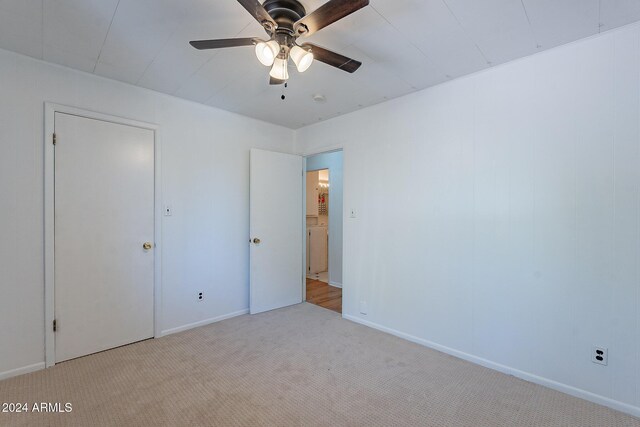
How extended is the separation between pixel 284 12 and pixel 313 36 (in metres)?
0.44

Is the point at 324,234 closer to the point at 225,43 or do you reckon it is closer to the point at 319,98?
the point at 319,98

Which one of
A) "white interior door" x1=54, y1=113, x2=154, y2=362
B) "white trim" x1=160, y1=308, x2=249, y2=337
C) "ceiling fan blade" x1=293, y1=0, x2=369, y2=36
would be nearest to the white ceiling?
"ceiling fan blade" x1=293, y1=0, x2=369, y2=36

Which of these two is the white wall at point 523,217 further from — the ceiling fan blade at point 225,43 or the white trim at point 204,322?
the ceiling fan blade at point 225,43

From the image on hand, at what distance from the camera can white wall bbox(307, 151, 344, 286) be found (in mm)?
5055

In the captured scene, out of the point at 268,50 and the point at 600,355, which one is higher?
the point at 268,50

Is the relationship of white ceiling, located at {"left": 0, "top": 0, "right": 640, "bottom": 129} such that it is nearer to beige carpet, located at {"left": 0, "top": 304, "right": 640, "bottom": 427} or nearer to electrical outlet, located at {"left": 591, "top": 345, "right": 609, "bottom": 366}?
electrical outlet, located at {"left": 591, "top": 345, "right": 609, "bottom": 366}

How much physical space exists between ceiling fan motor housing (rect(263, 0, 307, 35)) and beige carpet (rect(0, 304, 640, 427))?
7.49 feet

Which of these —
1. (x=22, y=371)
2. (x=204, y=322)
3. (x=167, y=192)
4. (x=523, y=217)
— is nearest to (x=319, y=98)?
(x=167, y=192)

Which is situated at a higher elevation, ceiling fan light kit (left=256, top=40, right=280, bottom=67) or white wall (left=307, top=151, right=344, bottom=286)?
ceiling fan light kit (left=256, top=40, right=280, bottom=67)

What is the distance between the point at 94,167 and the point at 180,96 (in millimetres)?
1071

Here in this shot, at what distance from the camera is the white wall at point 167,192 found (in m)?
2.22

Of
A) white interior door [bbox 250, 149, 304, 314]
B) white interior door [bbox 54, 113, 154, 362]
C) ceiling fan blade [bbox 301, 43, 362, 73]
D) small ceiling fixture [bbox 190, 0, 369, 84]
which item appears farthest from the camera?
white interior door [bbox 250, 149, 304, 314]

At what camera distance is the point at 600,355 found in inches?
76.4

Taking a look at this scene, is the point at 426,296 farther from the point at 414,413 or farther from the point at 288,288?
the point at 288,288
